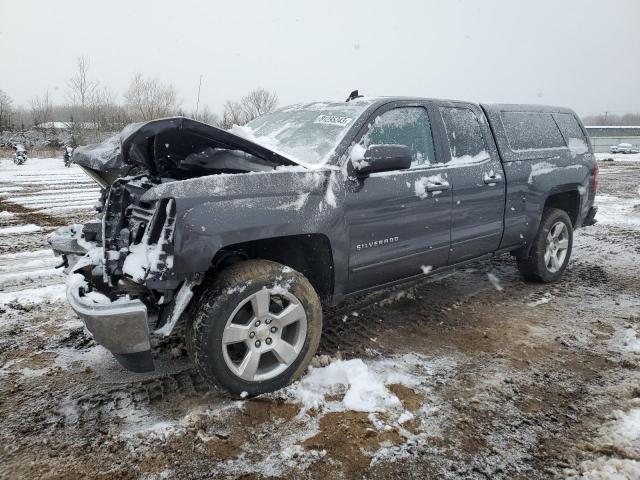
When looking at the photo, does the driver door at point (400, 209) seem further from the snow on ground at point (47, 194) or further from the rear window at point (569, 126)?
the snow on ground at point (47, 194)

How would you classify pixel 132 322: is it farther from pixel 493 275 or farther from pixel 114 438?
pixel 493 275

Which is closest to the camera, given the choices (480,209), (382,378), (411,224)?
(382,378)

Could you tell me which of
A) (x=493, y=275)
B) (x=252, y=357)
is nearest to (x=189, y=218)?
(x=252, y=357)

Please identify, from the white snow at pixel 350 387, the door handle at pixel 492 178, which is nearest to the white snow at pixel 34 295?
the white snow at pixel 350 387

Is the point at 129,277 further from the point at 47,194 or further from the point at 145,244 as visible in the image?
the point at 47,194

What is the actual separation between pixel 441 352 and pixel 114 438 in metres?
2.22

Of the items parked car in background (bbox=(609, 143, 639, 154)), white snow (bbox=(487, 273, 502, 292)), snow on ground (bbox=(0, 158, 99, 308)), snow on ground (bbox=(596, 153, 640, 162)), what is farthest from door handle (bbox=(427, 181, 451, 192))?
parked car in background (bbox=(609, 143, 639, 154))

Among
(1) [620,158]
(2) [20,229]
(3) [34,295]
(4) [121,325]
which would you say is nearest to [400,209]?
(4) [121,325]

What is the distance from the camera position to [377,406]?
2.65 meters

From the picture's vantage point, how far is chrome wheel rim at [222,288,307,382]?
103 inches

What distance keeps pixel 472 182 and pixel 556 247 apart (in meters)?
1.81

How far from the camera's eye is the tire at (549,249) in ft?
15.3

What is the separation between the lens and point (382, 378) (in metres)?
2.96

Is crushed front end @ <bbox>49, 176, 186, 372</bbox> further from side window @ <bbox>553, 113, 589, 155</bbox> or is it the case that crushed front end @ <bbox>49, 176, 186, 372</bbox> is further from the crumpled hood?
side window @ <bbox>553, 113, 589, 155</bbox>
